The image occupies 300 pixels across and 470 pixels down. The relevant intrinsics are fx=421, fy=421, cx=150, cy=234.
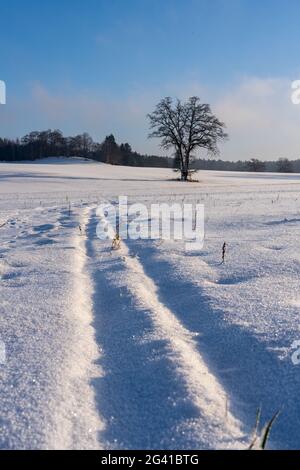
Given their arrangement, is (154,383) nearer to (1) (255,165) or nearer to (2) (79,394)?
(2) (79,394)

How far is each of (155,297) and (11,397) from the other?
1.85 meters

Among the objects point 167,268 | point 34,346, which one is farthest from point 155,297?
point 34,346

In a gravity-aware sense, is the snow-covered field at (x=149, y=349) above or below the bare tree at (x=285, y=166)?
below

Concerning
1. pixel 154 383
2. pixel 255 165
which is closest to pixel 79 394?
pixel 154 383

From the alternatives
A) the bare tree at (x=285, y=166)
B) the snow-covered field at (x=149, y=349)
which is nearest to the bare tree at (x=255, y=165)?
the bare tree at (x=285, y=166)

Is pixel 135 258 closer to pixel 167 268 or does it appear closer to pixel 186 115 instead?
pixel 167 268

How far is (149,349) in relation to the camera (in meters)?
2.77

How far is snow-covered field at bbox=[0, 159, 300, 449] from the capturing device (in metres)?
1.98

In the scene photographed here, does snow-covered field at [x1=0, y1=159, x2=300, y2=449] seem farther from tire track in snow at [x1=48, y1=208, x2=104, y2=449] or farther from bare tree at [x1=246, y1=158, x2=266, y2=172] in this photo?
bare tree at [x1=246, y1=158, x2=266, y2=172]

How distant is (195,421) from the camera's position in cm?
200

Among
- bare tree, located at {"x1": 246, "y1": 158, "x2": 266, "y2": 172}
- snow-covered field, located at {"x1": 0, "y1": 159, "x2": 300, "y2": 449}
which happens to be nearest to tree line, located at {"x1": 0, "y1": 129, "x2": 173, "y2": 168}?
bare tree, located at {"x1": 246, "y1": 158, "x2": 266, "y2": 172}

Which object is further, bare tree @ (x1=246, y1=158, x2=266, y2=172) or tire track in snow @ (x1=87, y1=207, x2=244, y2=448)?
bare tree @ (x1=246, y1=158, x2=266, y2=172)

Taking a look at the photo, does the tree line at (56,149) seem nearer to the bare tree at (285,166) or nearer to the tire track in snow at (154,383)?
the bare tree at (285,166)

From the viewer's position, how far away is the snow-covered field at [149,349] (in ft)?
6.49
